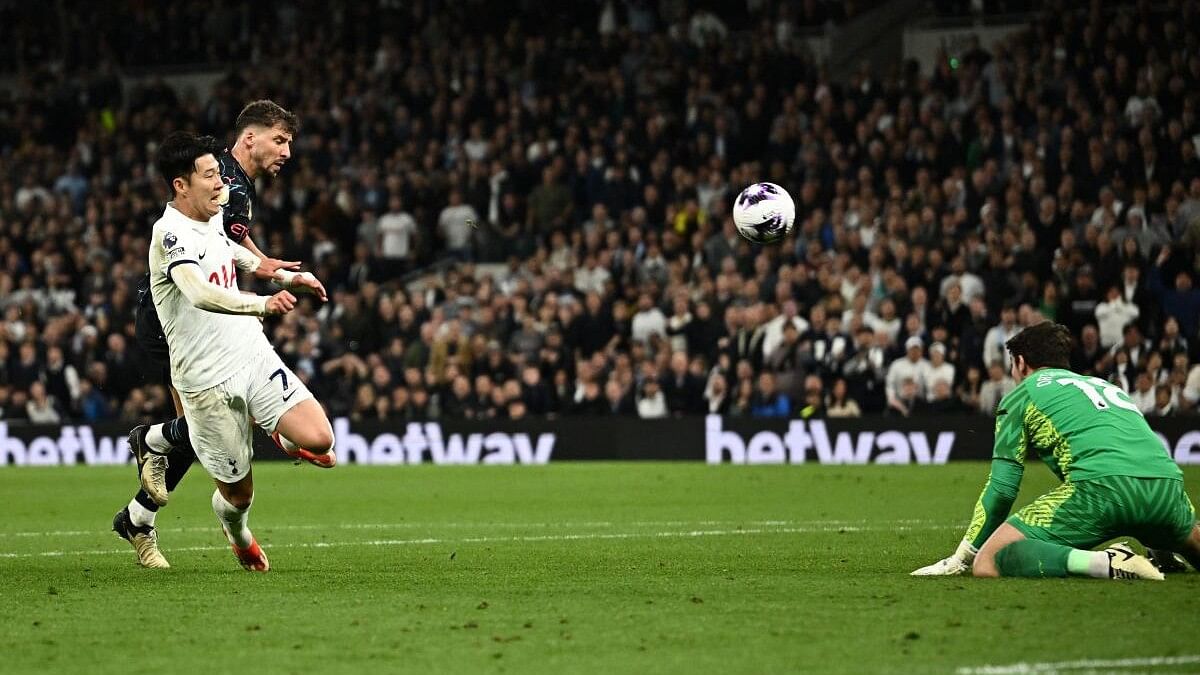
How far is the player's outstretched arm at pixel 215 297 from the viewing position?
901 cm

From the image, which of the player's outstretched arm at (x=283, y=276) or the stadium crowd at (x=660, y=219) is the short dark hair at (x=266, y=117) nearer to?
the player's outstretched arm at (x=283, y=276)

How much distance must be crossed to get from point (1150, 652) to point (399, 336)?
2017 centimetres

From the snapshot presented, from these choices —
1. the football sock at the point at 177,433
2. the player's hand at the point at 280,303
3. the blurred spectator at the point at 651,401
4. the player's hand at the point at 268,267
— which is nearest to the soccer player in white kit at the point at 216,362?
the player's hand at the point at 268,267

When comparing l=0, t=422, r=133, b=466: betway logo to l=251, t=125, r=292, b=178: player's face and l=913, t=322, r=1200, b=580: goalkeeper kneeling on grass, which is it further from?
l=913, t=322, r=1200, b=580: goalkeeper kneeling on grass

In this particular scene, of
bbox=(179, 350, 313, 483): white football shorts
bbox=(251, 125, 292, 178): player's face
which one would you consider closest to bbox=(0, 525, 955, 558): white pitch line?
bbox=(179, 350, 313, 483): white football shorts

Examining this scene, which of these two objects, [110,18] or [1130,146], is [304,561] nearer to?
[1130,146]

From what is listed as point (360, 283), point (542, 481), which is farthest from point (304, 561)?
point (360, 283)

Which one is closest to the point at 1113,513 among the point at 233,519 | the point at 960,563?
the point at 960,563

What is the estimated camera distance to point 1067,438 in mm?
8688

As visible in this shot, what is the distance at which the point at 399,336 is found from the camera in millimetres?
25938

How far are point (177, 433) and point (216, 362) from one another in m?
0.77

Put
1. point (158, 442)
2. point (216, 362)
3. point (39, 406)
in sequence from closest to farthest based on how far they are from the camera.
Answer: point (216, 362), point (158, 442), point (39, 406)

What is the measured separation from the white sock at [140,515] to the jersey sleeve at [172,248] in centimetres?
157

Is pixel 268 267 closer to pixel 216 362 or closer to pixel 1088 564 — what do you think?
pixel 216 362
